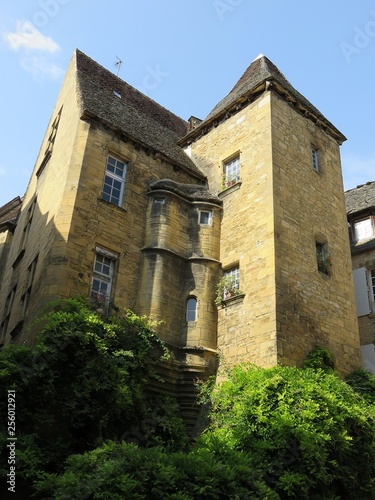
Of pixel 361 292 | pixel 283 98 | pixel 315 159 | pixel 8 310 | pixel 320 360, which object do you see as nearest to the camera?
pixel 320 360

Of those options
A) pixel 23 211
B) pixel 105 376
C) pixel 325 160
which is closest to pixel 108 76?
pixel 23 211

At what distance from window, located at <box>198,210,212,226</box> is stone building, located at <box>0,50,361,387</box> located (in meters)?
0.03

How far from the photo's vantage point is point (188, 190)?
47.3ft

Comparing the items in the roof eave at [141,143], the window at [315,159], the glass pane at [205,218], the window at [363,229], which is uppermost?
the window at [315,159]

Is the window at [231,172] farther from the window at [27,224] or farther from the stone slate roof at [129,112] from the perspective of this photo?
the window at [27,224]

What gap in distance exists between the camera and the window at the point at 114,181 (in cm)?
1293

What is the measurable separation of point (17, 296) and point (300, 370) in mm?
8119

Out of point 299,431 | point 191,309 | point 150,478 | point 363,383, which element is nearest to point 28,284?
point 191,309

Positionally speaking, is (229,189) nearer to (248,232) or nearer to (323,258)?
(248,232)

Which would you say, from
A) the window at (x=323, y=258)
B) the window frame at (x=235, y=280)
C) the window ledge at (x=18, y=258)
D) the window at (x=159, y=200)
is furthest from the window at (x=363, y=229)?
the window ledge at (x=18, y=258)

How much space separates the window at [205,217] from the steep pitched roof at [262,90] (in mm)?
3809

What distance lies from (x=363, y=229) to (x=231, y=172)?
228 inches

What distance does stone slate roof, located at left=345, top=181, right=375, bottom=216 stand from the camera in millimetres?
17667

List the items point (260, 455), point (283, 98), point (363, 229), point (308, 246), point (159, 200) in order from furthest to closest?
point (363, 229) → point (283, 98) → point (159, 200) → point (308, 246) → point (260, 455)
